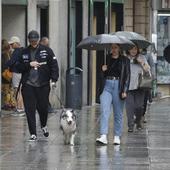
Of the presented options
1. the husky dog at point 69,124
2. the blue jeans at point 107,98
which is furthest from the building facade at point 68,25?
the husky dog at point 69,124

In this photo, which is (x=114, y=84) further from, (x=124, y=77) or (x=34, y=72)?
(x=34, y=72)

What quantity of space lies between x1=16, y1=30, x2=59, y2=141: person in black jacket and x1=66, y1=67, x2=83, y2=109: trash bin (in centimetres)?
844

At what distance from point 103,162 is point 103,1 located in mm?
14729

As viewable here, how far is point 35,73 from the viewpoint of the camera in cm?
1382

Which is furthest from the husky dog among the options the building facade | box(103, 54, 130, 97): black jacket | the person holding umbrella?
the building facade

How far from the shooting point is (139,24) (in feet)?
106

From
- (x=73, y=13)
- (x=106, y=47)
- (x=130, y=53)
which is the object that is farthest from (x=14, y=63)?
(x=73, y=13)

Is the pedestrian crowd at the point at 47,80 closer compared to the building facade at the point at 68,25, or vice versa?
the pedestrian crowd at the point at 47,80

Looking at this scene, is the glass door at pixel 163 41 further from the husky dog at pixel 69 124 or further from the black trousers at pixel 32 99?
the husky dog at pixel 69 124

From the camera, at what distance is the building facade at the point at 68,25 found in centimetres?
2120

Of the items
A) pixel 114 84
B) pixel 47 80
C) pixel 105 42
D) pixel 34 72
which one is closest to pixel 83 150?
pixel 114 84

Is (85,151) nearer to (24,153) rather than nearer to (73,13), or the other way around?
(24,153)

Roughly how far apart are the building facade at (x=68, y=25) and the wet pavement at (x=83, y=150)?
403cm

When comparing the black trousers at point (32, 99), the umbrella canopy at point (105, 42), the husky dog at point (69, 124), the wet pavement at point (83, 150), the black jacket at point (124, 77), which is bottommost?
the wet pavement at point (83, 150)
